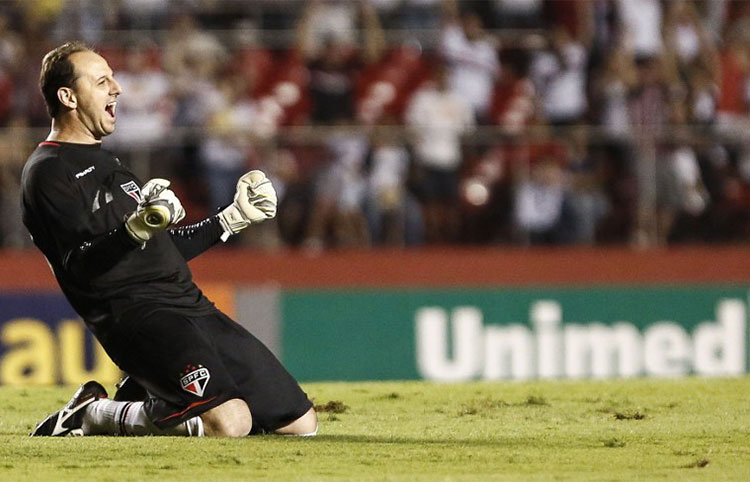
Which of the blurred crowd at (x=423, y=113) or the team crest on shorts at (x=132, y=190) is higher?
the blurred crowd at (x=423, y=113)

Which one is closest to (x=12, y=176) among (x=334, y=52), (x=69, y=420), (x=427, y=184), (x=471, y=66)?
(x=334, y=52)

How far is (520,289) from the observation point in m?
14.7

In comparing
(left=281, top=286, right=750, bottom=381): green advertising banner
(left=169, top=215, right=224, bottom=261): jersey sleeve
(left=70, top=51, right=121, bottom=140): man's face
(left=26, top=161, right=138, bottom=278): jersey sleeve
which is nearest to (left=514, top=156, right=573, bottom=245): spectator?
(left=281, top=286, right=750, bottom=381): green advertising banner

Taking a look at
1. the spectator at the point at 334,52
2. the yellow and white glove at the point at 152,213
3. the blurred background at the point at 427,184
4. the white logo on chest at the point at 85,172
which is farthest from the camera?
the spectator at the point at 334,52

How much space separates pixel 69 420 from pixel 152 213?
1427mm

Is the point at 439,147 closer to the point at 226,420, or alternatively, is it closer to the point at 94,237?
the point at 226,420

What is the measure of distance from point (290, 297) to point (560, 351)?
2.78 m

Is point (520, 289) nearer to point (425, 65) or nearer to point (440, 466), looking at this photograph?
point (425, 65)

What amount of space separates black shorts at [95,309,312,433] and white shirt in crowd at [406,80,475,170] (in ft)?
24.0

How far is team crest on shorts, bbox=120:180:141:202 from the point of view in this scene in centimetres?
685

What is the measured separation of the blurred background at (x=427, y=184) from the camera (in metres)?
14.1

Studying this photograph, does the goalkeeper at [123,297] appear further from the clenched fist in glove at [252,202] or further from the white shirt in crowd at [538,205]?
the white shirt in crowd at [538,205]

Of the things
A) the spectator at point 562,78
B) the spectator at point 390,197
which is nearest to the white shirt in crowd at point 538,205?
the spectator at point 562,78

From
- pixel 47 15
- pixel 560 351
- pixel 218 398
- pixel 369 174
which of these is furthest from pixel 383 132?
pixel 218 398
